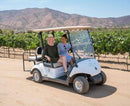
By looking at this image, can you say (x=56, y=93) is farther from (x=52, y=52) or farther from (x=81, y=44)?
(x=81, y=44)

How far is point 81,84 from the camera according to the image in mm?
5273

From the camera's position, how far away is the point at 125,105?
463 cm

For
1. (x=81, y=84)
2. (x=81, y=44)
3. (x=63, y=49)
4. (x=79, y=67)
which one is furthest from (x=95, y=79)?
(x=63, y=49)

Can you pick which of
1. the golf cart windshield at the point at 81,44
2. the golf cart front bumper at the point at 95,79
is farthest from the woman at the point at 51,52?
the golf cart front bumper at the point at 95,79

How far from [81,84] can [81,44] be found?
3.87ft

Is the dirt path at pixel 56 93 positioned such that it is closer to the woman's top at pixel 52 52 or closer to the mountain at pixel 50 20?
the woman's top at pixel 52 52

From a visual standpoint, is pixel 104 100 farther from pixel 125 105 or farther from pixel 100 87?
pixel 100 87

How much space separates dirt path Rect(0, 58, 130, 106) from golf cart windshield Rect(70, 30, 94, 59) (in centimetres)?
106

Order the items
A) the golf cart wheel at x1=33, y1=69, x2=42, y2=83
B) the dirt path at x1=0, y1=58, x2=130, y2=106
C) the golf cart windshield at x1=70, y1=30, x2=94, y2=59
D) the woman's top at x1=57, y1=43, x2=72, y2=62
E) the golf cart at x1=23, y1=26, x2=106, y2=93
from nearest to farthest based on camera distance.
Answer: the dirt path at x1=0, y1=58, x2=130, y2=106
the golf cart at x1=23, y1=26, x2=106, y2=93
the golf cart windshield at x1=70, y1=30, x2=94, y2=59
the woman's top at x1=57, y1=43, x2=72, y2=62
the golf cart wheel at x1=33, y1=69, x2=42, y2=83

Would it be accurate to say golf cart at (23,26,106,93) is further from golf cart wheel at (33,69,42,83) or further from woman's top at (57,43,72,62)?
woman's top at (57,43,72,62)

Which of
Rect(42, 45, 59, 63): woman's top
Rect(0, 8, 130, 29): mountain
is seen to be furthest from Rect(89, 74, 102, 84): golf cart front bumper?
Rect(0, 8, 130, 29): mountain

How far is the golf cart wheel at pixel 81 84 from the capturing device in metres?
5.20

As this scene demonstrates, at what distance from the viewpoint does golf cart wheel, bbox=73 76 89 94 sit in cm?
520

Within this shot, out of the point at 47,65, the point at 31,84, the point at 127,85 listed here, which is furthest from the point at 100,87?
the point at 31,84
